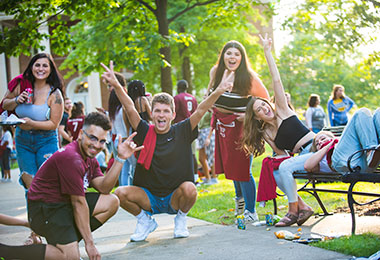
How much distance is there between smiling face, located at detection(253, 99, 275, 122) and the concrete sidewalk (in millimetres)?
1256

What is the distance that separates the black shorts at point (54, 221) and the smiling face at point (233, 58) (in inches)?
121

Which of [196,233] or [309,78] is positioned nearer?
[196,233]

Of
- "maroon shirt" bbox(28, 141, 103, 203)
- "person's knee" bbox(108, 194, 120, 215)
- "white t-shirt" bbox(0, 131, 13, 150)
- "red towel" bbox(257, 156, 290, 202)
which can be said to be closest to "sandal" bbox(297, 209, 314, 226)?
"red towel" bbox(257, 156, 290, 202)

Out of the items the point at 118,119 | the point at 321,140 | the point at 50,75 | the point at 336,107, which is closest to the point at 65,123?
the point at 118,119

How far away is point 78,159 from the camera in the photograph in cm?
417

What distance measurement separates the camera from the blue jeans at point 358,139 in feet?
14.9

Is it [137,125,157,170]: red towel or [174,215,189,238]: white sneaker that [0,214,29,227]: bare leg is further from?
[174,215,189,238]: white sneaker

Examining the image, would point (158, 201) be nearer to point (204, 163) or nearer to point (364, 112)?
point (364, 112)

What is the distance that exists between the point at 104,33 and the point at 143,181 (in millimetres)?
11377

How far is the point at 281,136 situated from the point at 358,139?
4.05 ft

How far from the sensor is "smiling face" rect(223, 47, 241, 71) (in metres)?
6.50

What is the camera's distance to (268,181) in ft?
19.5

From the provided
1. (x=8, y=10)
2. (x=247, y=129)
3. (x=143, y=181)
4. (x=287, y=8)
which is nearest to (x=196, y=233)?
(x=143, y=181)

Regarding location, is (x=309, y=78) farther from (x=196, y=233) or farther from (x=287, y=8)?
(x=196, y=233)
